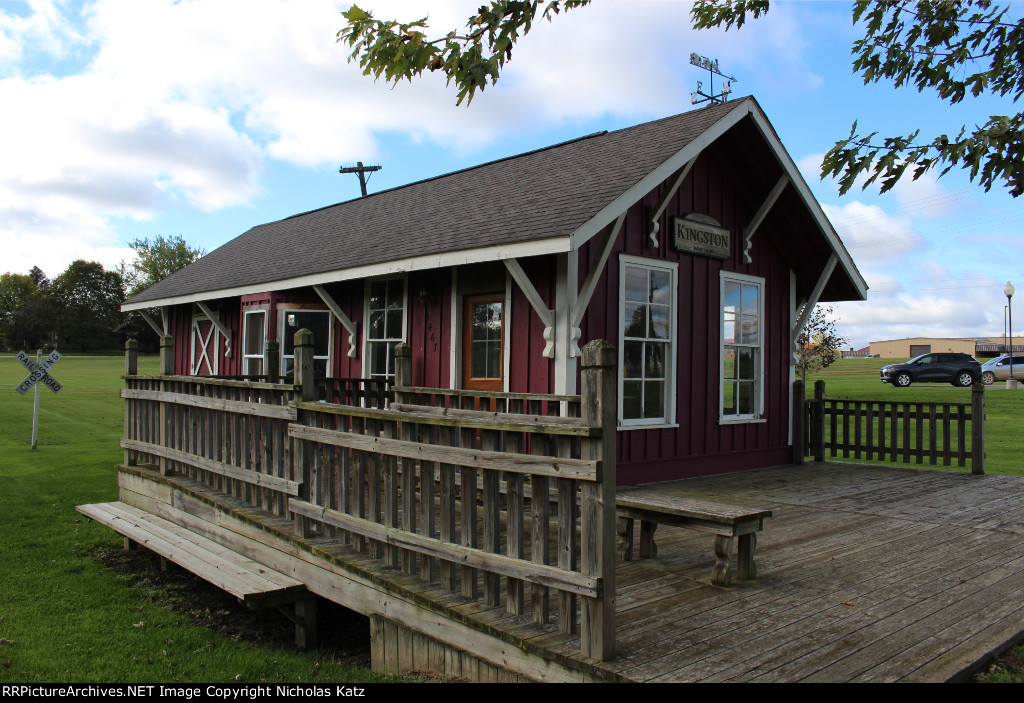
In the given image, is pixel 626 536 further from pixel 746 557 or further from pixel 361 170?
pixel 361 170

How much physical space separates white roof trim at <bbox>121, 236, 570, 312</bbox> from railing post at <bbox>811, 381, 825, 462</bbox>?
19.7 feet

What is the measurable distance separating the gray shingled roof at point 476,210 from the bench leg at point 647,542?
2.73 meters

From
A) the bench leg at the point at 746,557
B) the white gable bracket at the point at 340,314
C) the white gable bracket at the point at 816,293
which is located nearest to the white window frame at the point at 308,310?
the white gable bracket at the point at 340,314

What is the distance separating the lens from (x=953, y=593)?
4.62m

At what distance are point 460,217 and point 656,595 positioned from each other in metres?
6.13

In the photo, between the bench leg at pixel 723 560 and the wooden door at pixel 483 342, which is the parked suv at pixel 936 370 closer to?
the wooden door at pixel 483 342

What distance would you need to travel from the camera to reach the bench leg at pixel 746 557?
4750 mm

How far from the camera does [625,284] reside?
834 centimetres

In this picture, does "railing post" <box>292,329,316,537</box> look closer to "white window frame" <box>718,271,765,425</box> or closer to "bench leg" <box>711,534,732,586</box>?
"bench leg" <box>711,534,732,586</box>

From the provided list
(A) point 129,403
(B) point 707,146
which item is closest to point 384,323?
(A) point 129,403

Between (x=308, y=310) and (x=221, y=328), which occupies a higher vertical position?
(x=308, y=310)

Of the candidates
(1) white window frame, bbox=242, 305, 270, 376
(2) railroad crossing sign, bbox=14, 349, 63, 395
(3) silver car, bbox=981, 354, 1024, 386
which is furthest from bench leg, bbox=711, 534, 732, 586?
(3) silver car, bbox=981, 354, 1024, 386

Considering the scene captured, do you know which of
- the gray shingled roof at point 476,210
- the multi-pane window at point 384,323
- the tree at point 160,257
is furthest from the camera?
the tree at point 160,257

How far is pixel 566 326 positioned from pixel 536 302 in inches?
15.4
